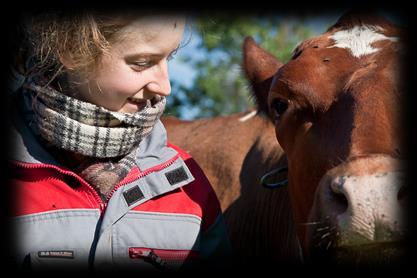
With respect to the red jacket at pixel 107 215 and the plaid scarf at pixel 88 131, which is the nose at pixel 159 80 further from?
the red jacket at pixel 107 215

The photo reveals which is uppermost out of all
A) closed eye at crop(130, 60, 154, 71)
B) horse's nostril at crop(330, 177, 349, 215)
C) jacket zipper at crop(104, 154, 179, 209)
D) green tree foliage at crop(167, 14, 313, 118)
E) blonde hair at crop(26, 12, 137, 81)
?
blonde hair at crop(26, 12, 137, 81)

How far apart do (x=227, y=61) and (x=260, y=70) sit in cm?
522

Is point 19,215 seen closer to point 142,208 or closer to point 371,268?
point 142,208

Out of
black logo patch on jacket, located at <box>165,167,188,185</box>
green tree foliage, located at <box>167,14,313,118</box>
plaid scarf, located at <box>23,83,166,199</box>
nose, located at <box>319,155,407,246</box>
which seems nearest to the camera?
nose, located at <box>319,155,407,246</box>

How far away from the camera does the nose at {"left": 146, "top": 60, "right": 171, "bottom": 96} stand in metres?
2.75

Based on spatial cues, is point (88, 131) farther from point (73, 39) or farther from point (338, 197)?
point (338, 197)

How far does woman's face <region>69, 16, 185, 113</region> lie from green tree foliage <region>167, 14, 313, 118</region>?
3.82 meters

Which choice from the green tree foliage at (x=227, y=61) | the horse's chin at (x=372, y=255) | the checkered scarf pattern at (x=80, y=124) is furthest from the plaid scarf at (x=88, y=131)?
the green tree foliage at (x=227, y=61)

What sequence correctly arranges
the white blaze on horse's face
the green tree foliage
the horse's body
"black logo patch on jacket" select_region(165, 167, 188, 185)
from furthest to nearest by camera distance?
1. the green tree foliage
2. the horse's body
3. the white blaze on horse's face
4. "black logo patch on jacket" select_region(165, 167, 188, 185)

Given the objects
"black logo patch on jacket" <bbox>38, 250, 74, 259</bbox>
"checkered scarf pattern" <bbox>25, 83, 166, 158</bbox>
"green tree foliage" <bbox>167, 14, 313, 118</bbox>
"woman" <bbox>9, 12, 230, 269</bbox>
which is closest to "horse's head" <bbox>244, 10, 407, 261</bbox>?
"woman" <bbox>9, 12, 230, 269</bbox>

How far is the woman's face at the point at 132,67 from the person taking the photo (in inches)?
106

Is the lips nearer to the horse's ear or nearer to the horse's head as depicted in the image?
the horse's head

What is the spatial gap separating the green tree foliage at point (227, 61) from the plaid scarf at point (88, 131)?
3.85m

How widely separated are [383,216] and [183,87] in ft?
21.1
